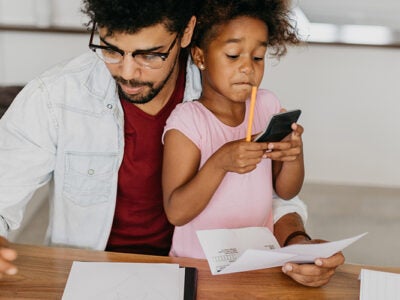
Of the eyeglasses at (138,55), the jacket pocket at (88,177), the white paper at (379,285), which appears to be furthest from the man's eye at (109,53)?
the white paper at (379,285)

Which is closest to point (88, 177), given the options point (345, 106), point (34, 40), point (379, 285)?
point (379, 285)

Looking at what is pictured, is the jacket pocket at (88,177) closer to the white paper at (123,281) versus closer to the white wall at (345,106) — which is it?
the white paper at (123,281)

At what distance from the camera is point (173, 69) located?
156 cm

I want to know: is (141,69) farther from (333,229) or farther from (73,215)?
(333,229)

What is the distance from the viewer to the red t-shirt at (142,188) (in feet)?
5.23

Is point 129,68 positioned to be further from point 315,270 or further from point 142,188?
point 315,270

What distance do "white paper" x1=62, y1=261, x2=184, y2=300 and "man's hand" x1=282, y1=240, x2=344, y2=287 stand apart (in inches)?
8.8

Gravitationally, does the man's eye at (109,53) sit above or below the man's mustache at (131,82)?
above

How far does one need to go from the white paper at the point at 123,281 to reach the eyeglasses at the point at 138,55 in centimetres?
43

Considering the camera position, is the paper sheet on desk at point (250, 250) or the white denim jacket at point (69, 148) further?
the white denim jacket at point (69, 148)

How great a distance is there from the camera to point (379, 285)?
1.28 m

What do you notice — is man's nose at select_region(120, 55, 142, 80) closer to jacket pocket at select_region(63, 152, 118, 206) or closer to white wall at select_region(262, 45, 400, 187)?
jacket pocket at select_region(63, 152, 118, 206)

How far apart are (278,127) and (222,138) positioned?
0.22 m

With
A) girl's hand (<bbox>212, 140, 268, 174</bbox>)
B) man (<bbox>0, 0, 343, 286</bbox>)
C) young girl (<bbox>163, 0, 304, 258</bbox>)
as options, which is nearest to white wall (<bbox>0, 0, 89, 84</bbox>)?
man (<bbox>0, 0, 343, 286</bbox>)
